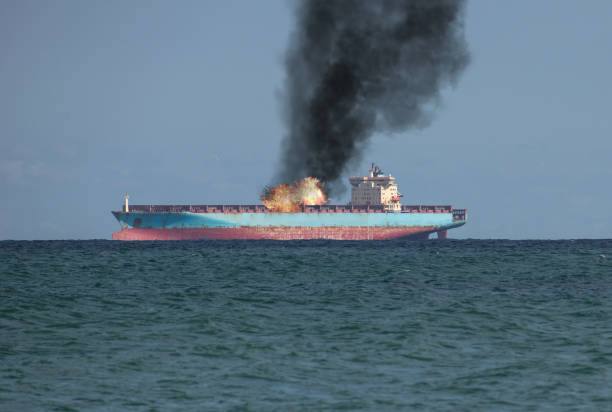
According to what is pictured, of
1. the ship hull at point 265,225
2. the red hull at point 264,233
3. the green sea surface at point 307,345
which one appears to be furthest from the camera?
the red hull at point 264,233

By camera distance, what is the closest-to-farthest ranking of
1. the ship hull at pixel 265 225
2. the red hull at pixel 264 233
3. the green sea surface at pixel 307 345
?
the green sea surface at pixel 307 345
the ship hull at pixel 265 225
the red hull at pixel 264 233

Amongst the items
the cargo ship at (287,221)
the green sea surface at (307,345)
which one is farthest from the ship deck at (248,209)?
the green sea surface at (307,345)

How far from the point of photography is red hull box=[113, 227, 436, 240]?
416 feet

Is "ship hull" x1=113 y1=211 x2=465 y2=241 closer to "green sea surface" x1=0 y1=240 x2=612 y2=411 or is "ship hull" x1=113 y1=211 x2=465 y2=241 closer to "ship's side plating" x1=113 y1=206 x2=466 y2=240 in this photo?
"ship's side plating" x1=113 y1=206 x2=466 y2=240

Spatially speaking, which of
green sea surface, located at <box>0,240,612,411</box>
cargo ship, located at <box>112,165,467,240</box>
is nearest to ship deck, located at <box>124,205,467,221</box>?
cargo ship, located at <box>112,165,467,240</box>

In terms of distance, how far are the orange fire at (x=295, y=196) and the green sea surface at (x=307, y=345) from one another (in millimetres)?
88584

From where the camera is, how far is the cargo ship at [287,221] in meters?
126

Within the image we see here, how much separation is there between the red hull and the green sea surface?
84.8m

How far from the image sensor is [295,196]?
13162cm

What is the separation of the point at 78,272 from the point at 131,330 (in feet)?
90.4

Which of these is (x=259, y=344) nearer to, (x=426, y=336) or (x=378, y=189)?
(x=426, y=336)

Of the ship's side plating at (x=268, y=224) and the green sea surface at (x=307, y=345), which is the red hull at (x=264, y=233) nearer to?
the ship's side plating at (x=268, y=224)

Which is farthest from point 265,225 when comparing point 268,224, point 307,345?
point 307,345

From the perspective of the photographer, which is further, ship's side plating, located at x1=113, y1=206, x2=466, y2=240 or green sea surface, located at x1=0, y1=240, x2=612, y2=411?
ship's side plating, located at x1=113, y1=206, x2=466, y2=240
